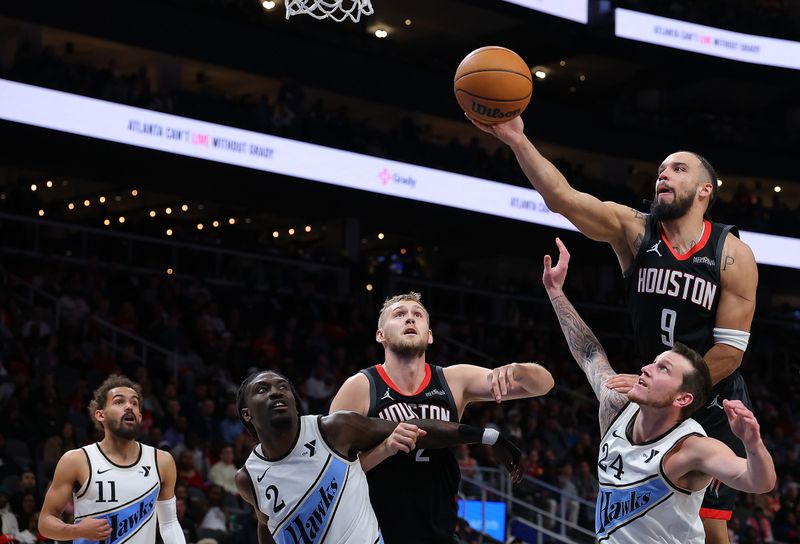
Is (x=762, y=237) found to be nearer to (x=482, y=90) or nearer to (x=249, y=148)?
(x=249, y=148)

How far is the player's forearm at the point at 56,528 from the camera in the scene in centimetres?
696

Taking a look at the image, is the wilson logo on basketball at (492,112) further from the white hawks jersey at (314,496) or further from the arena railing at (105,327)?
the arena railing at (105,327)

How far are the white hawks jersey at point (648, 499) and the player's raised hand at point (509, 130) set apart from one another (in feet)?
4.87

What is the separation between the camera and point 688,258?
544 cm

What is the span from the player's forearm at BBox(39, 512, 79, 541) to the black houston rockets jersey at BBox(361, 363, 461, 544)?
1.98 metres

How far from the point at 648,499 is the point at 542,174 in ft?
5.05

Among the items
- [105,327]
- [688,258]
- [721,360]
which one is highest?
[688,258]

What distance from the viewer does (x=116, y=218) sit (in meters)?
27.9

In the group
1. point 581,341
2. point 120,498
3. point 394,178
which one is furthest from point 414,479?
point 394,178

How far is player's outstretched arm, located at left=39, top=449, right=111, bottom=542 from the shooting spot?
6.98 meters

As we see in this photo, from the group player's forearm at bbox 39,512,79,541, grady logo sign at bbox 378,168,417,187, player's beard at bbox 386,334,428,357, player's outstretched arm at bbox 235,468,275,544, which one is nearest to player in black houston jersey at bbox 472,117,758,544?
player's beard at bbox 386,334,428,357

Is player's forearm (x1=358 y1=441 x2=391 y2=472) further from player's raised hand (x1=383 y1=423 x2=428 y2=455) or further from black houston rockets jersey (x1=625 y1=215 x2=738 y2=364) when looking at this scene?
black houston rockets jersey (x1=625 y1=215 x2=738 y2=364)

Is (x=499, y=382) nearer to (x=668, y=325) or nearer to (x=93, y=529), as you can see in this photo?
(x=668, y=325)

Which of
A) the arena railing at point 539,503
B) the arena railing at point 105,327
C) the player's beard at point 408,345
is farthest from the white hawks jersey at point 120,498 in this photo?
the arena railing at point 105,327
